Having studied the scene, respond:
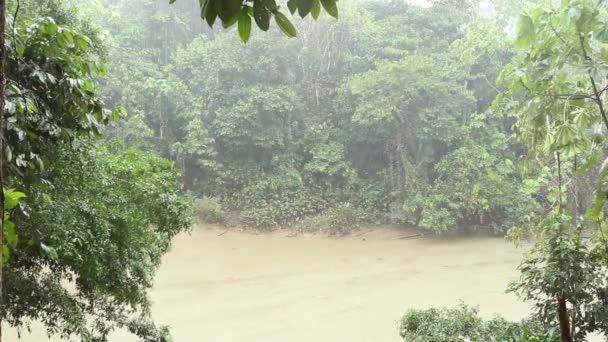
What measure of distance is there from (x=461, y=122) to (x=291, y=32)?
9.57 metres

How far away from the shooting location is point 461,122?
9789mm

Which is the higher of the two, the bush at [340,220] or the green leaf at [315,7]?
the green leaf at [315,7]

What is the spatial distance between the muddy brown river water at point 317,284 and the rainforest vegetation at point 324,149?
2.16 feet

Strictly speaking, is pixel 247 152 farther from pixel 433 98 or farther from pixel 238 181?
pixel 433 98

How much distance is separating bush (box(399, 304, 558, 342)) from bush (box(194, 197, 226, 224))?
7.14 m

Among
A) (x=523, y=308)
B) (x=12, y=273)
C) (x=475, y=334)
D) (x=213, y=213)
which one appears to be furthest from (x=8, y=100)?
(x=213, y=213)

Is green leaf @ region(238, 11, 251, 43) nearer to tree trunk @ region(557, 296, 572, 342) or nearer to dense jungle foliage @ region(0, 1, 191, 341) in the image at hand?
dense jungle foliage @ region(0, 1, 191, 341)

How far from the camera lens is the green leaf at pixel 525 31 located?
7.18ft

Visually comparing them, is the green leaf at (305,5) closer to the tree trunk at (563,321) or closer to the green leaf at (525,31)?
the green leaf at (525,31)

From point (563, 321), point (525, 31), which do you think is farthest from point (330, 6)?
point (563, 321)

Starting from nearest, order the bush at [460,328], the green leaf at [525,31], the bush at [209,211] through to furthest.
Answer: the green leaf at [525,31], the bush at [460,328], the bush at [209,211]

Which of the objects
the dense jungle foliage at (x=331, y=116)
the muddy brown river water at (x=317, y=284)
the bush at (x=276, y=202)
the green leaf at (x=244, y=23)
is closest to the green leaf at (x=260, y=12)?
the green leaf at (x=244, y=23)

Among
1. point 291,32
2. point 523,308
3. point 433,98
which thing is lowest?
point 523,308

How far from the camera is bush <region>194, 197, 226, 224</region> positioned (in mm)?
10078
